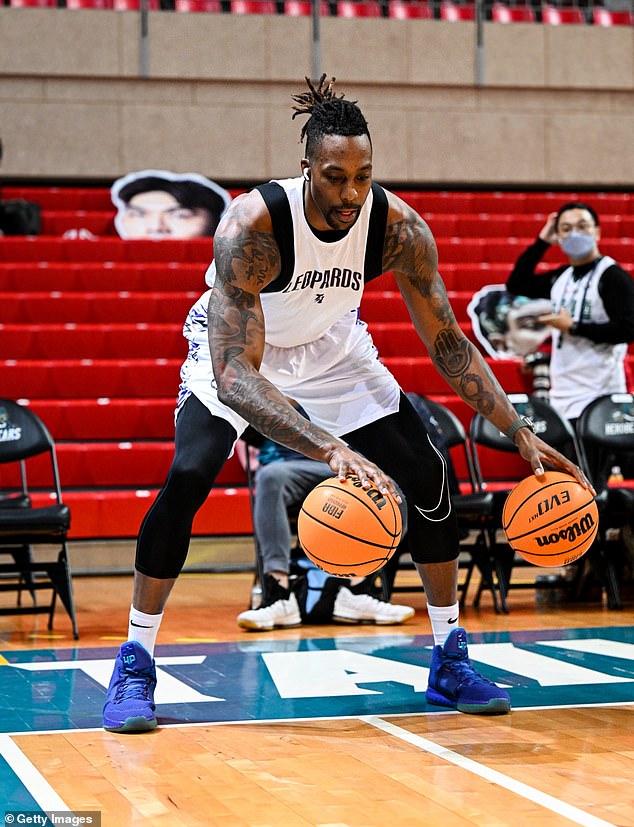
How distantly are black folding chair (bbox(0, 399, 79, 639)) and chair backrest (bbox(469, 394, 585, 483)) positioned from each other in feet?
7.25

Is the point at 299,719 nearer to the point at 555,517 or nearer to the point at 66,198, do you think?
the point at 555,517

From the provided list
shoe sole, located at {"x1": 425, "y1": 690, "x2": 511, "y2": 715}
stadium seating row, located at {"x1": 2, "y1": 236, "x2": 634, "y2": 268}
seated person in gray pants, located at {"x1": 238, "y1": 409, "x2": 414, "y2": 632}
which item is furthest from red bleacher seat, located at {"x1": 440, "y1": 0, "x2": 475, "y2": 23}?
shoe sole, located at {"x1": 425, "y1": 690, "x2": 511, "y2": 715}

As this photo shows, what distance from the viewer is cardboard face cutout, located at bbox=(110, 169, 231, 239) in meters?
11.0

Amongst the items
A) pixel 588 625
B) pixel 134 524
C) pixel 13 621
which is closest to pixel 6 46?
pixel 134 524

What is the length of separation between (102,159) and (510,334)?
503cm

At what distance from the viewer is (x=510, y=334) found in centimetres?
942

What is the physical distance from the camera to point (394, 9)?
13195mm

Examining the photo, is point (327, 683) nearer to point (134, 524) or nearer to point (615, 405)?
point (615, 405)

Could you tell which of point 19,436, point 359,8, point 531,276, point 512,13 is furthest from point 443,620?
point 512,13

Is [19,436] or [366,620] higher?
[19,436]

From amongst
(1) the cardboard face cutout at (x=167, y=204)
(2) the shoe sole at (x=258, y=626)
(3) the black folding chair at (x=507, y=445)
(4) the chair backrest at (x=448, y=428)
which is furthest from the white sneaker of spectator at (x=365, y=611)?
(1) the cardboard face cutout at (x=167, y=204)

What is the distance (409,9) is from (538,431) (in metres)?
7.90

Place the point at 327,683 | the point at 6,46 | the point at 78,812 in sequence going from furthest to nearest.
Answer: the point at 6,46 → the point at 327,683 → the point at 78,812

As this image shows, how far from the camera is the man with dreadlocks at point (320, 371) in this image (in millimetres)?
3434
